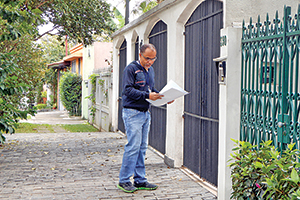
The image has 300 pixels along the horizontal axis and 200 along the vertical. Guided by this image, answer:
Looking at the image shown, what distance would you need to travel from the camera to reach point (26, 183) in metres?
5.89

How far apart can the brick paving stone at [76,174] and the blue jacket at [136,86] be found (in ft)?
4.18

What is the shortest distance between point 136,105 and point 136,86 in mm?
264

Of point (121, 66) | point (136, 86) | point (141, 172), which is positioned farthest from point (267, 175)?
point (121, 66)

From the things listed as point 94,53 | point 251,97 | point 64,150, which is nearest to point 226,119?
point 251,97

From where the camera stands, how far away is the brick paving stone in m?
5.30

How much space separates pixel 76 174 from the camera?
6477 millimetres

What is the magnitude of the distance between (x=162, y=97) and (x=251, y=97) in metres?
1.27

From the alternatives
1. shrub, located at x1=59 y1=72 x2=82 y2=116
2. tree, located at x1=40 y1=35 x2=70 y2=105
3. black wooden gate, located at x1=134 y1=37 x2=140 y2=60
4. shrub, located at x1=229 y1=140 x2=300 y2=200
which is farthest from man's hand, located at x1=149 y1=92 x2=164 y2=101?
tree, located at x1=40 y1=35 x2=70 y2=105

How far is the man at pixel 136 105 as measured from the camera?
512 centimetres

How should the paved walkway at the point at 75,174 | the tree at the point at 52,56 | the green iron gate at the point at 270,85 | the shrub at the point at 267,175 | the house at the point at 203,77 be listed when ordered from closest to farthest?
the shrub at the point at 267,175
the green iron gate at the point at 270,85
the house at the point at 203,77
the paved walkway at the point at 75,174
the tree at the point at 52,56

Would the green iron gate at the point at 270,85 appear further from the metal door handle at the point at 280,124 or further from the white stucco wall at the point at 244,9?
the white stucco wall at the point at 244,9

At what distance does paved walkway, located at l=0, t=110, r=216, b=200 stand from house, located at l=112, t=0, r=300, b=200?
0.36 m

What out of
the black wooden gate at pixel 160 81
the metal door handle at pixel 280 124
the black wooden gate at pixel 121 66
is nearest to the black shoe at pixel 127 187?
the metal door handle at pixel 280 124

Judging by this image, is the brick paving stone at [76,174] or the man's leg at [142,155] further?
the man's leg at [142,155]
